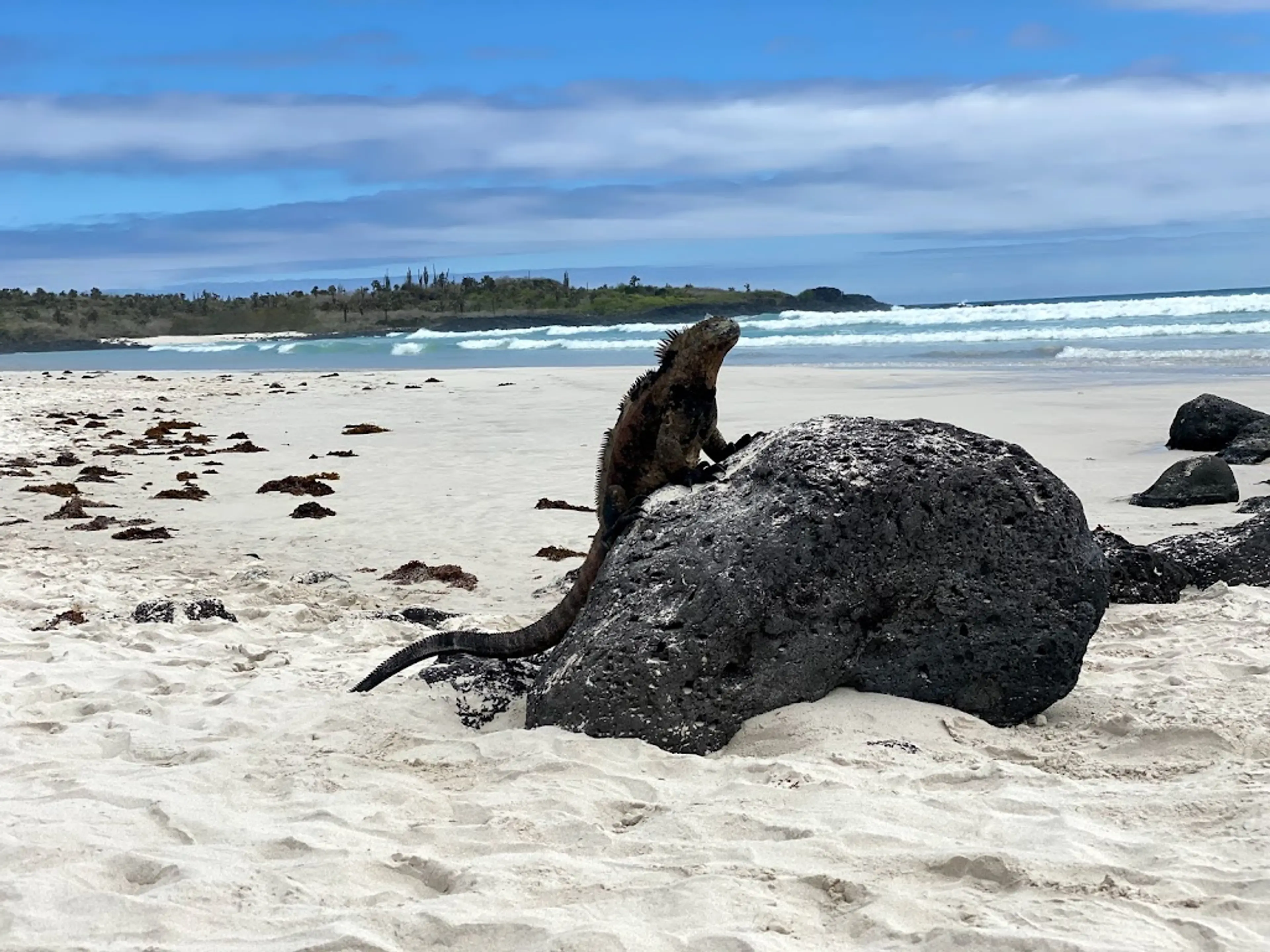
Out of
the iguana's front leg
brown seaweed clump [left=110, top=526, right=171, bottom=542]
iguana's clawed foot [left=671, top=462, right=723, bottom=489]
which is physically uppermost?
the iguana's front leg

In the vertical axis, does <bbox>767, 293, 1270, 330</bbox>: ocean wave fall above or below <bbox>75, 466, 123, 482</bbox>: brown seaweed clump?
above

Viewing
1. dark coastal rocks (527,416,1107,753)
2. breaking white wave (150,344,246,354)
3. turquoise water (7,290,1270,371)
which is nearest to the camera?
dark coastal rocks (527,416,1107,753)

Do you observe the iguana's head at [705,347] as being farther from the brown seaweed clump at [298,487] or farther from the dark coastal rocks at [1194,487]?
the brown seaweed clump at [298,487]

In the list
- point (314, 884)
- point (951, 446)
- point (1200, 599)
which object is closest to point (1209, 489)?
point (1200, 599)

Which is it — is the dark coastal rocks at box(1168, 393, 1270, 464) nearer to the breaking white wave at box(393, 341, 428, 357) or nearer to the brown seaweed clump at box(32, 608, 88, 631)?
the brown seaweed clump at box(32, 608, 88, 631)

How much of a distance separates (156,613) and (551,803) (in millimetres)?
3858

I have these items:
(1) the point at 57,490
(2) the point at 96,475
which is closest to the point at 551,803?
(1) the point at 57,490

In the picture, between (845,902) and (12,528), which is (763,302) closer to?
(12,528)

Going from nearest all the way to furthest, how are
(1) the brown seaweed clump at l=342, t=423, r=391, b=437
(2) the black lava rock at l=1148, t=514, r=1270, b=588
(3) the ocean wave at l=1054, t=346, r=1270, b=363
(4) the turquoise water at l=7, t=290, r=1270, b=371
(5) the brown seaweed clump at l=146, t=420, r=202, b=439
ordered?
(2) the black lava rock at l=1148, t=514, r=1270, b=588, (5) the brown seaweed clump at l=146, t=420, r=202, b=439, (1) the brown seaweed clump at l=342, t=423, r=391, b=437, (3) the ocean wave at l=1054, t=346, r=1270, b=363, (4) the turquoise water at l=7, t=290, r=1270, b=371

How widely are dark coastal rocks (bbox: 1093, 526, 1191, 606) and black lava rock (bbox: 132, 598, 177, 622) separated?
514 cm

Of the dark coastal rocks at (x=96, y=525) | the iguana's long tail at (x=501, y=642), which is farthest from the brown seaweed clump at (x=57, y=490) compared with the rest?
the iguana's long tail at (x=501, y=642)

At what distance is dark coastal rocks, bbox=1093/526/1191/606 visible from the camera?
657 centimetres

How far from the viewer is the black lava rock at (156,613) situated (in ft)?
22.3

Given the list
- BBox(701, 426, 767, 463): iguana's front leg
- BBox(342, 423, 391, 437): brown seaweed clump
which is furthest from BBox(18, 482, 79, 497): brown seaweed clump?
BBox(701, 426, 767, 463): iguana's front leg
